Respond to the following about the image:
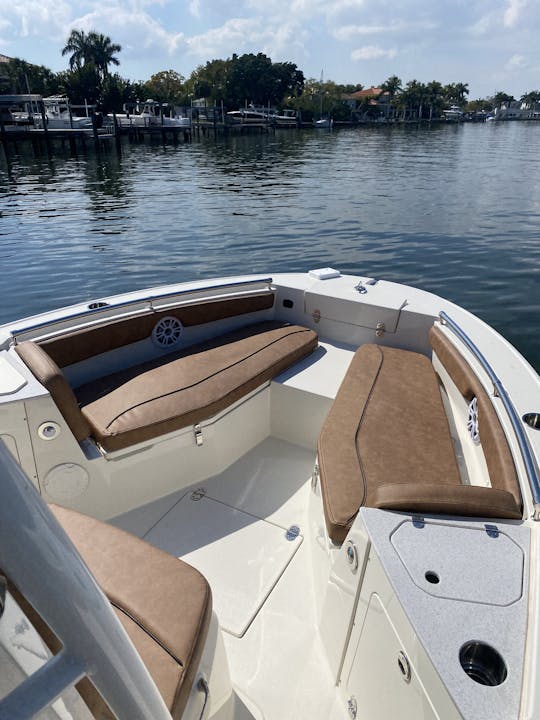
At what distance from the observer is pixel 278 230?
14.0 metres

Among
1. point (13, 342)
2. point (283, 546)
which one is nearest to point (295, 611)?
point (283, 546)

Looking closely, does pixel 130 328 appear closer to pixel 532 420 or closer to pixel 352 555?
pixel 352 555

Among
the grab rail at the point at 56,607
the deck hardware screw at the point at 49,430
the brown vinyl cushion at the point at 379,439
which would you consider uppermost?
the grab rail at the point at 56,607

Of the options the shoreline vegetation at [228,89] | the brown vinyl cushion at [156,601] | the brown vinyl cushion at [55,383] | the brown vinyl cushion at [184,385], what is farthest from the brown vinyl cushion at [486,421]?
the shoreline vegetation at [228,89]

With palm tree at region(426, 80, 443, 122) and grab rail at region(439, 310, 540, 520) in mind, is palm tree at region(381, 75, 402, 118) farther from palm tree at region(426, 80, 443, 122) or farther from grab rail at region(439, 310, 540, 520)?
Result: grab rail at region(439, 310, 540, 520)

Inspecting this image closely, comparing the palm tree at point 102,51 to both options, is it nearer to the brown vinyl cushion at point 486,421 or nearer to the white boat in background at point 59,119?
the white boat in background at point 59,119

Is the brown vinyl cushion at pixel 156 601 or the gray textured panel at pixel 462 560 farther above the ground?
the gray textured panel at pixel 462 560

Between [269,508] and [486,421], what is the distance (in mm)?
1494

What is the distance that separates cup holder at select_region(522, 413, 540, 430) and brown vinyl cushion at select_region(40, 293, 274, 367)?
2482 millimetres

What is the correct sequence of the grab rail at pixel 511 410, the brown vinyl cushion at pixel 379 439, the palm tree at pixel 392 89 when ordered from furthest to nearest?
the palm tree at pixel 392 89, the brown vinyl cushion at pixel 379 439, the grab rail at pixel 511 410

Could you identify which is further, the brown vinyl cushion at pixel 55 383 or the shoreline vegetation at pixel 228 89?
the shoreline vegetation at pixel 228 89

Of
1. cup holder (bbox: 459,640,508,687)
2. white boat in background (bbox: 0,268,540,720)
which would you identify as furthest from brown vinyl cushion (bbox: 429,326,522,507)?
cup holder (bbox: 459,640,508,687)

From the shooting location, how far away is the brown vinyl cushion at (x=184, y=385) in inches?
112

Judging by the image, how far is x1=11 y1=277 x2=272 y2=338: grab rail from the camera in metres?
3.09
